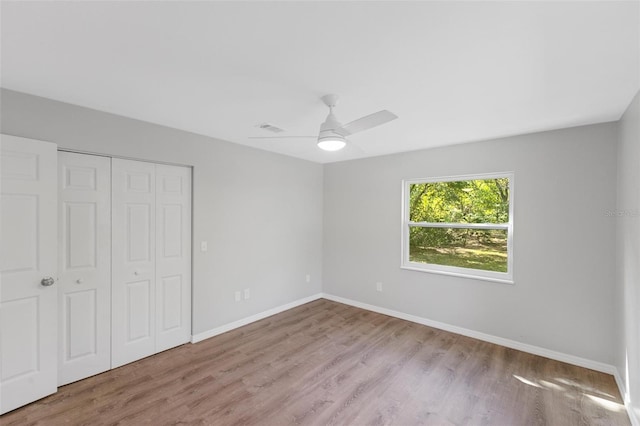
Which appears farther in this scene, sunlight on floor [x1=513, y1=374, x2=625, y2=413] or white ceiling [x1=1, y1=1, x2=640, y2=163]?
sunlight on floor [x1=513, y1=374, x2=625, y2=413]

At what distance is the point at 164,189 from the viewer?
119 inches

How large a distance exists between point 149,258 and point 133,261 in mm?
148

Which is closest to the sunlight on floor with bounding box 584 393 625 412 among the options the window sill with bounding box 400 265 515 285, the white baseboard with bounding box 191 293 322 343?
the window sill with bounding box 400 265 515 285

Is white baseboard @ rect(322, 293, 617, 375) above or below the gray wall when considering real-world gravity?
below

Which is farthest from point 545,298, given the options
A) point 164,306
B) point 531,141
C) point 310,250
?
point 164,306

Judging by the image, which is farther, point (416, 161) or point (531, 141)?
point (416, 161)

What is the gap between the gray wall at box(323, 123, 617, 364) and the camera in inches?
105

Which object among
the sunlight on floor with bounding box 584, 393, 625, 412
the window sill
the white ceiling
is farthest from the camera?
the window sill

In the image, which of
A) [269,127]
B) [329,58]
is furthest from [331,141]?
[269,127]

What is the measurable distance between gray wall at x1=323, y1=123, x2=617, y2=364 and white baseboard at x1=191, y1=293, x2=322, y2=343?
4.33ft

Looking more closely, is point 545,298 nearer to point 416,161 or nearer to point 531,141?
point 531,141

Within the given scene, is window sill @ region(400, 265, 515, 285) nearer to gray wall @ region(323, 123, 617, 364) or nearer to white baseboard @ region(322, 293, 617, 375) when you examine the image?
gray wall @ region(323, 123, 617, 364)

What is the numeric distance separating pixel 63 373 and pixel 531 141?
16.7 feet

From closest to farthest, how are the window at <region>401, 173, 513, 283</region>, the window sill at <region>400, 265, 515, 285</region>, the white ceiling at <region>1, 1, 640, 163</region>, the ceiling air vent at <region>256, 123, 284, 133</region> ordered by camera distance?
the white ceiling at <region>1, 1, 640, 163</region> → the ceiling air vent at <region>256, 123, 284, 133</region> → the window sill at <region>400, 265, 515, 285</region> → the window at <region>401, 173, 513, 283</region>
